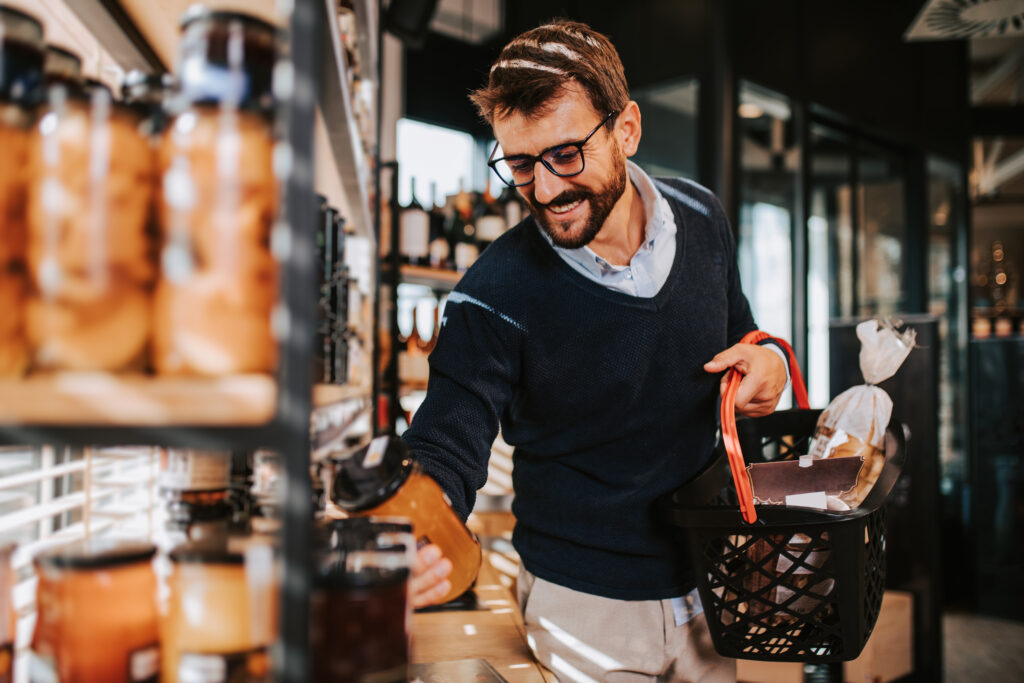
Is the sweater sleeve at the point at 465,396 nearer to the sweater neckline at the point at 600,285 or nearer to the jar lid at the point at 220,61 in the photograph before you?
the sweater neckline at the point at 600,285

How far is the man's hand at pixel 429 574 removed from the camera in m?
0.88

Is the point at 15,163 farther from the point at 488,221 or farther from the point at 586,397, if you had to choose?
the point at 488,221

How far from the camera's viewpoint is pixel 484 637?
1646 millimetres

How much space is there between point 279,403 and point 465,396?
0.74m

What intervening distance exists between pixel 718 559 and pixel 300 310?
2.78 feet

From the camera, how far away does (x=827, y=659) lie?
1104 mm

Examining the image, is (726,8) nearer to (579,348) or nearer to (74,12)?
(579,348)

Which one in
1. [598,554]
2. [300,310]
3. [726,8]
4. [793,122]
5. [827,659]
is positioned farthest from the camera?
[793,122]

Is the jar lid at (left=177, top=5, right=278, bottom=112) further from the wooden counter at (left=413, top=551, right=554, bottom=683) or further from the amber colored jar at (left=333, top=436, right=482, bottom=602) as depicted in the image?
the wooden counter at (left=413, top=551, right=554, bottom=683)

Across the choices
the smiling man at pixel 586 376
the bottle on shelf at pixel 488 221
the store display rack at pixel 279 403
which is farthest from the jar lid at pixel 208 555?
the bottle on shelf at pixel 488 221

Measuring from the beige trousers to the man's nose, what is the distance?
2.50 ft

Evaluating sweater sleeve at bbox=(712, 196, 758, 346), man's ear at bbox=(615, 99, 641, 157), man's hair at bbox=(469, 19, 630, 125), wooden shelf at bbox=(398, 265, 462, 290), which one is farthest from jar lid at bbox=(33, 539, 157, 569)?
wooden shelf at bbox=(398, 265, 462, 290)

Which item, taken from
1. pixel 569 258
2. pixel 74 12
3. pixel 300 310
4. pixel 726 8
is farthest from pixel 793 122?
pixel 300 310

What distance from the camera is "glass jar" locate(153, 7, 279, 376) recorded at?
1.89 feet
